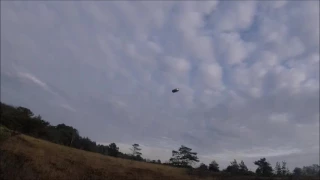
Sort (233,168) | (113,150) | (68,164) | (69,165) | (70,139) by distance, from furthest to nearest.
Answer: (113,150)
(70,139)
(233,168)
(68,164)
(69,165)

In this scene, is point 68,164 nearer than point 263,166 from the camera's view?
Yes

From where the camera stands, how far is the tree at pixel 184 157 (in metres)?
77.4

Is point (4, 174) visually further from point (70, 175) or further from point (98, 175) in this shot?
point (98, 175)

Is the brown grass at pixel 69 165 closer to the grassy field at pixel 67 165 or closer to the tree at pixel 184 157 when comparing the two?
the grassy field at pixel 67 165

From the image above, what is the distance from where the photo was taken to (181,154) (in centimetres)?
7981

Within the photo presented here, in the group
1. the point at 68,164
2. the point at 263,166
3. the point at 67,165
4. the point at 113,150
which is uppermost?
the point at 113,150

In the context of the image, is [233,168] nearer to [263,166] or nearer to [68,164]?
[263,166]

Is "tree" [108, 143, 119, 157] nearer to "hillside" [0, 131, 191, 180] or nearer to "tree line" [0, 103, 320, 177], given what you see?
"tree line" [0, 103, 320, 177]

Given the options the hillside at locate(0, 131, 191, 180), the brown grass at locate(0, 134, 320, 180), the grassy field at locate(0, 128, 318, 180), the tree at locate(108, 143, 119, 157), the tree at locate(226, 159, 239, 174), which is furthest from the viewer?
the tree at locate(108, 143, 119, 157)

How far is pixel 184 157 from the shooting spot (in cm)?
7875

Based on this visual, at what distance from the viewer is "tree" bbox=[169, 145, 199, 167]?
3047 inches

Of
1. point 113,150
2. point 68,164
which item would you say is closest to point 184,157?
point 113,150

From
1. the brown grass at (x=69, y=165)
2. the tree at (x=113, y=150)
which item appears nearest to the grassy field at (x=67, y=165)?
the brown grass at (x=69, y=165)

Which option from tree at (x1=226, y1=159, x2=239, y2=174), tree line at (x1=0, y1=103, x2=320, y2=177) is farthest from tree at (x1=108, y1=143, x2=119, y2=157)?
tree at (x1=226, y1=159, x2=239, y2=174)
